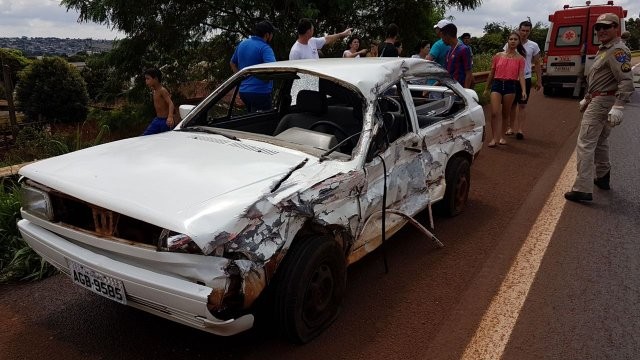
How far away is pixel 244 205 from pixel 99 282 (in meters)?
0.87

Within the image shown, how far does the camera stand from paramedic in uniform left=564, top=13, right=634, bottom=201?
193 inches

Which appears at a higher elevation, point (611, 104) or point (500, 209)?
point (611, 104)

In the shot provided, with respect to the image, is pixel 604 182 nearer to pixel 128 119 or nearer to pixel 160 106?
pixel 160 106

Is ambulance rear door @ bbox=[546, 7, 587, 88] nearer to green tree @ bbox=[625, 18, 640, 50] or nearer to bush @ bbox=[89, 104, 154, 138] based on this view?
bush @ bbox=[89, 104, 154, 138]

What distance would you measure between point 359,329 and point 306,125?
5.52ft

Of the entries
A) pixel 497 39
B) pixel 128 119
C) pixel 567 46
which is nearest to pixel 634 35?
pixel 497 39

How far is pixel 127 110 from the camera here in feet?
34.5

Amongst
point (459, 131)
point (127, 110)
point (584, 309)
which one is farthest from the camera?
point (127, 110)

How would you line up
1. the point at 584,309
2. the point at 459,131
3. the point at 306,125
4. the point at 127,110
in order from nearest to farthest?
the point at 584,309 → the point at 306,125 → the point at 459,131 → the point at 127,110

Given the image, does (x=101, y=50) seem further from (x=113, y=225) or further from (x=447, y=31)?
(x=113, y=225)

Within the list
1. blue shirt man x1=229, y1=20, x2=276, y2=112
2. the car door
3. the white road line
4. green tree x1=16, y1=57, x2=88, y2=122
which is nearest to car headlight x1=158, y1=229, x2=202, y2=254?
the car door

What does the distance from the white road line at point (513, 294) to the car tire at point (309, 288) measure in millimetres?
806

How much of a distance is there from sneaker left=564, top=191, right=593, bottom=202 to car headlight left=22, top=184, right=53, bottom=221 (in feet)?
16.1

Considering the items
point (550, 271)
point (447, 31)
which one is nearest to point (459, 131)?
point (550, 271)
